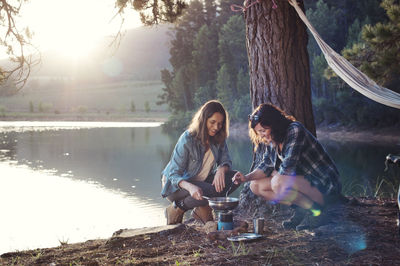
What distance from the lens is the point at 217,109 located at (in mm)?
3439

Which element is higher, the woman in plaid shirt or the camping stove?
the woman in plaid shirt

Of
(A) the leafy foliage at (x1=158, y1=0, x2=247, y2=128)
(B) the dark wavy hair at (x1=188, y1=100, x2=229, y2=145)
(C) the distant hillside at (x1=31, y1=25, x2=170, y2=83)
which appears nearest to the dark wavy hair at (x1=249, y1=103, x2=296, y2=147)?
(B) the dark wavy hair at (x1=188, y1=100, x2=229, y2=145)

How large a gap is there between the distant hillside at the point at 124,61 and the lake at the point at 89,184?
248ft

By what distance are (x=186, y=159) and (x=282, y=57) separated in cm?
120

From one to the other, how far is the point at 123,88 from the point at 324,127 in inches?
1940

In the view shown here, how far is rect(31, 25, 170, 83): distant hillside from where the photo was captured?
101188mm

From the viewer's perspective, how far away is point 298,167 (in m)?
3.11

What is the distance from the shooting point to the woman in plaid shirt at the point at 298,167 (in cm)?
304

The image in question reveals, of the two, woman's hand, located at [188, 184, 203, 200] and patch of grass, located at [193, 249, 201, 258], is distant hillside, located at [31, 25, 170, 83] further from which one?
patch of grass, located at [193, 249, 201, 258]

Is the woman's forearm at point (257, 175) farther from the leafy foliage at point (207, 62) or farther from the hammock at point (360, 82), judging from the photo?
the leafy foliage at point (207, 62)

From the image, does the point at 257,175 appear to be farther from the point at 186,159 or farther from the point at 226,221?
the point at 186,159

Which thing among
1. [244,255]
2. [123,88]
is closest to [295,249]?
[244,255]

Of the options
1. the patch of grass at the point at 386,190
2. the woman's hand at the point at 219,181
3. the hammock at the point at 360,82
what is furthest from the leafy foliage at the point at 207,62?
the woman's hand at the point at 219,181

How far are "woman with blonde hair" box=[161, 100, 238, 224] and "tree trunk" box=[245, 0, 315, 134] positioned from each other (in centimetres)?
70
